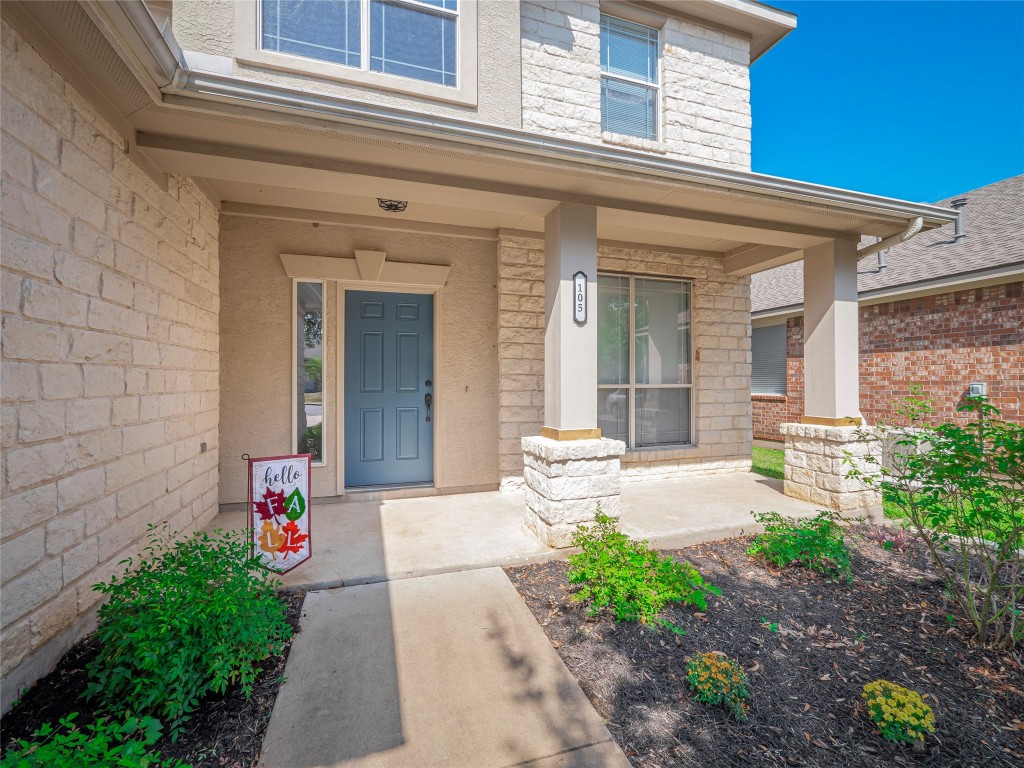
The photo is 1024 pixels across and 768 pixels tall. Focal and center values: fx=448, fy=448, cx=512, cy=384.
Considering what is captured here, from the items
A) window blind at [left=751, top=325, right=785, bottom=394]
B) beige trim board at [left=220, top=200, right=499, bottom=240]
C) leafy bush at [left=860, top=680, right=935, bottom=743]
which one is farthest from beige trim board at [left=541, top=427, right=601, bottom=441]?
window blind at [left=751, top=325, right=785, bottom=394]

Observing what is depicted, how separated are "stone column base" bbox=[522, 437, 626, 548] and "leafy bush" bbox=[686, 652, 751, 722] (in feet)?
4.78

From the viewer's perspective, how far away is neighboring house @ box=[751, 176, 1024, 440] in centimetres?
643

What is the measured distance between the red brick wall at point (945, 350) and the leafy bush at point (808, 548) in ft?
14.7

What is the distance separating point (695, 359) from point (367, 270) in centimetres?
437

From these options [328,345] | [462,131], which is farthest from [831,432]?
[328,345]

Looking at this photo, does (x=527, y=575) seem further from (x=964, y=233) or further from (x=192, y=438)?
(x=964, y=233)

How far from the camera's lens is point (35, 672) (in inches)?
77.9

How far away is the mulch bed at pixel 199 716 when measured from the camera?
1.71 meters

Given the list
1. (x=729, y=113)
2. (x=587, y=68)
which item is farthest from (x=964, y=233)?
(x=587, y=68)

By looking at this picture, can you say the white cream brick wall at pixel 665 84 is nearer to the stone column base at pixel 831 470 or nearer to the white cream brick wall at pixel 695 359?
the white cream brick wall at pixel 695 359

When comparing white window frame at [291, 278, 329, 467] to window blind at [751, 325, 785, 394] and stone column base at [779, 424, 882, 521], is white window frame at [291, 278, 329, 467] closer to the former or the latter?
stone column base at [779, 424, 882, 521]

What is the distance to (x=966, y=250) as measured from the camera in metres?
7.24

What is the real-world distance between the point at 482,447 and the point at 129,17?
4.16 metres

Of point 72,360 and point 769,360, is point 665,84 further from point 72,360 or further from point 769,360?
point 769,360
